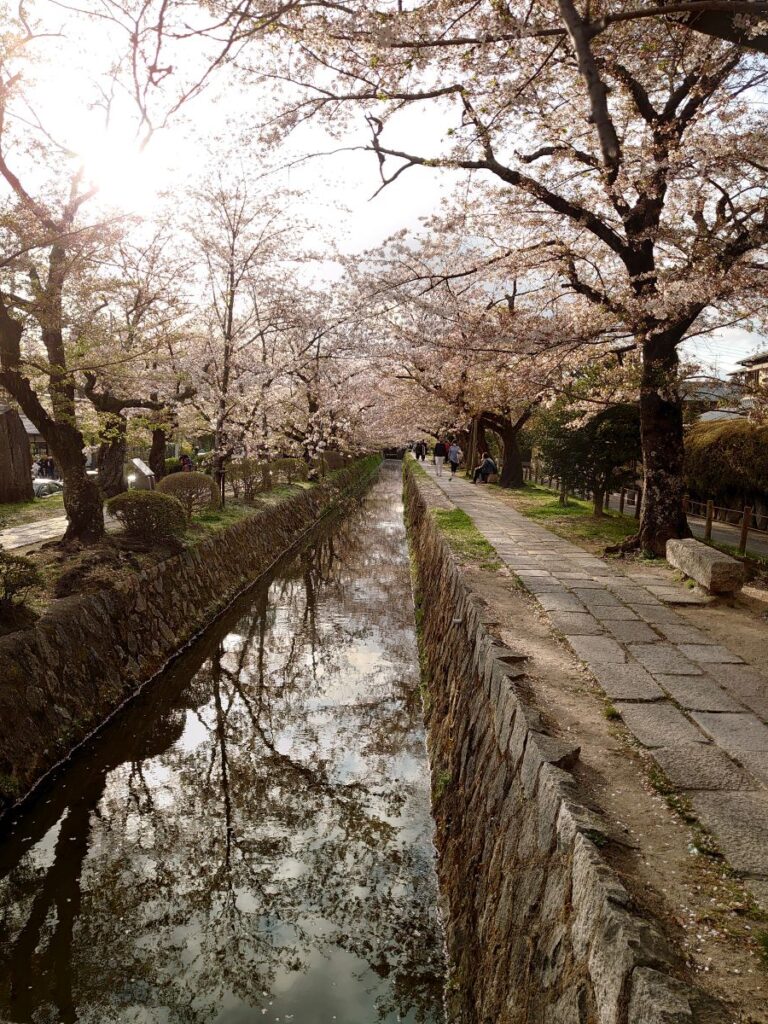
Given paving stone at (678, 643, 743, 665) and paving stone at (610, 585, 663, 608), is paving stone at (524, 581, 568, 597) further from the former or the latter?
paving stone at (678, 643, 743, 665)

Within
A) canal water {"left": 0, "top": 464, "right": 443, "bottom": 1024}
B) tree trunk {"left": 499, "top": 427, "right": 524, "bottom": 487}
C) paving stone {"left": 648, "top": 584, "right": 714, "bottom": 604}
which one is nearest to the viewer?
canal water {"left": 0, "top": 464, "right": 443, "bottom": 1024}

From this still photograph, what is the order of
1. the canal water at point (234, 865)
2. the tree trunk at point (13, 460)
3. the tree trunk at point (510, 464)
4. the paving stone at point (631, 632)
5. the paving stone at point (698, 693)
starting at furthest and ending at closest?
the tree trunk at point (510, 464)
the tree trunk at point (13, 460)
the paving stone at point (631, 632)
the paving stone at point (698, 693)
the canal water at point (234, 865)

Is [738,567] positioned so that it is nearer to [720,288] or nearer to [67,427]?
[720,288]

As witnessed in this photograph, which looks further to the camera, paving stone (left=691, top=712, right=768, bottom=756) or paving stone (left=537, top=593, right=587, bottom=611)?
paving stone (left=537, top=593, right=587, bottom=611)

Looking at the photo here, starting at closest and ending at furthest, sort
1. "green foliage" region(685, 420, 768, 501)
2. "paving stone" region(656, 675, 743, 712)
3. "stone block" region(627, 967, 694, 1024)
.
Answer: "stone block" region(627, 967, 694, 1024) → "paving stone" region(656, 675, 743, 712) → "green foliage" region(685, 420, 768, 501)

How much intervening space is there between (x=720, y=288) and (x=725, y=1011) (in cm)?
780

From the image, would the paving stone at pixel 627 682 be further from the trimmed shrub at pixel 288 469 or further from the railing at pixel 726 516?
the trimmed shrub at pixel 288 469

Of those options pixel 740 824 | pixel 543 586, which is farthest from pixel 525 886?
pixel 543 586

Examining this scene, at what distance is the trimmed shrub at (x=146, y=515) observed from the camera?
11.6m

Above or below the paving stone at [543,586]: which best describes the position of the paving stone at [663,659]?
below

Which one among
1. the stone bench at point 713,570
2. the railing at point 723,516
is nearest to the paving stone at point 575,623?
the stone bench at point 713,570

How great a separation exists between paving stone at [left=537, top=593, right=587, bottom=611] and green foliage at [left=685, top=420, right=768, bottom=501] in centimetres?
754

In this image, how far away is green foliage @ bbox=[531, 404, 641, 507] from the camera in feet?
48.7

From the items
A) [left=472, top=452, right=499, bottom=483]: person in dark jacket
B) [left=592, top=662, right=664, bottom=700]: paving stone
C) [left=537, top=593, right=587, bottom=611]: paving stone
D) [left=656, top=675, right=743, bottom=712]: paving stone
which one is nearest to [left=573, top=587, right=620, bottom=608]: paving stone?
[left=537, top=593, right=587, bottom=611]: paving stone
